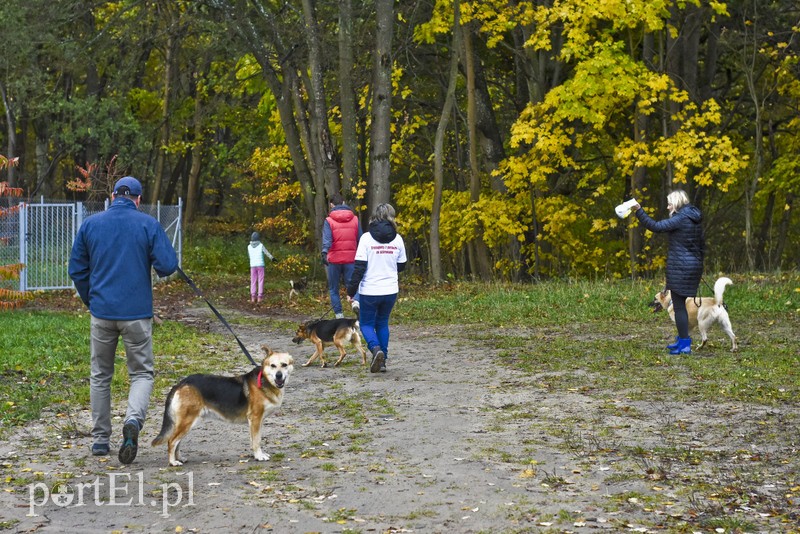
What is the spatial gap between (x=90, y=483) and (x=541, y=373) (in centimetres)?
645

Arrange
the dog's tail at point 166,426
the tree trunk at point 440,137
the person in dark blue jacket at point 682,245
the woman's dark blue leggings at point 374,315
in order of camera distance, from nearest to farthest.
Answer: the dog's tail at point 166,426 → the woman's dark blue leggings at point 374,315 → the person in dark blue jacket at point 682,245 → the tree trunk at point 440,137

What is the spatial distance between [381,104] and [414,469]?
57.8 feet

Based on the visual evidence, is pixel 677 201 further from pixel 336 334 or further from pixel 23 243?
pixel 23 243

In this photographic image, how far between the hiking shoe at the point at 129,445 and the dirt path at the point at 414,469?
110 mm

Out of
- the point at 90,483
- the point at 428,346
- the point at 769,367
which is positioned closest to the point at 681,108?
the point at 428,346

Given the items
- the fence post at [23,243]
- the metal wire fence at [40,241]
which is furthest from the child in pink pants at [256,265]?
the fence post at [23,243]

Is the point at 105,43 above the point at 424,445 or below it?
above

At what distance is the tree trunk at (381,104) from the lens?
2447 centimetres

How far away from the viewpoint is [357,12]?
90.5ft

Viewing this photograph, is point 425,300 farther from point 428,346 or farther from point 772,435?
point 772,435

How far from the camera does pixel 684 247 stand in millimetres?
13406

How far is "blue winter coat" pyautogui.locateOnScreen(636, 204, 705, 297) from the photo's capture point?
13344 mm

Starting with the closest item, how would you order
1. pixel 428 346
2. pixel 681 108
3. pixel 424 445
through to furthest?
pixel 424 445 → pixel 428 346 → pixel 681 108

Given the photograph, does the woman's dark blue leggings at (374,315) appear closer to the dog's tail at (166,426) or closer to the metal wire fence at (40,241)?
the dog's tail at (166,426)
